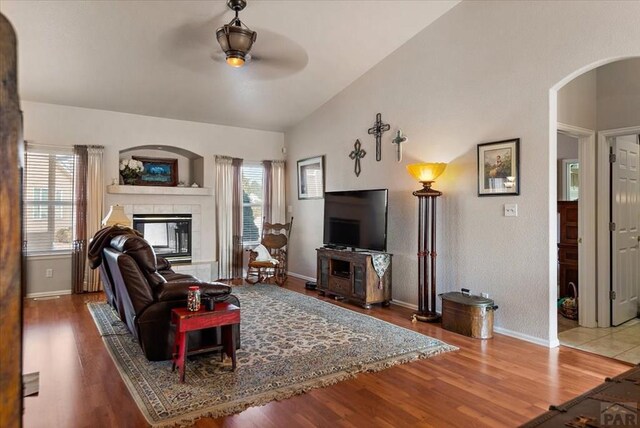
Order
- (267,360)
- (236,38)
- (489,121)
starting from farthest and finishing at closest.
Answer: (489,121) < (236,38) < (267,360)

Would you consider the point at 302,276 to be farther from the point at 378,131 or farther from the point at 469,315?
the point at 469,315

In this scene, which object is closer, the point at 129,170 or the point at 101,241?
the point at 101,241

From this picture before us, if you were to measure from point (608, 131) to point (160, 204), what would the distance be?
6.22 m

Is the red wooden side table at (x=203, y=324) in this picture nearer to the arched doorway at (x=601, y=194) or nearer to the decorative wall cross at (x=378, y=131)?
the decorative wall cross at (x=378, y=131)

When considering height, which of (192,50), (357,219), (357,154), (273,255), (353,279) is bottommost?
(353,279)

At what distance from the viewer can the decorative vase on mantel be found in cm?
633

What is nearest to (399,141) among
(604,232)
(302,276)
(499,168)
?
(499,168)

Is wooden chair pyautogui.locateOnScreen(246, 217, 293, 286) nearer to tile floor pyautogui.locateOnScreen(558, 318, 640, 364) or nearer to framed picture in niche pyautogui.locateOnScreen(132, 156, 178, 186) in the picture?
framed picture in niche pyautogui.locateOnScreen(132, 156, 178, 186)

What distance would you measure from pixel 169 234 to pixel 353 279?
3.41 metres

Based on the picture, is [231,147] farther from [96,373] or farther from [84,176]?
[96,373]

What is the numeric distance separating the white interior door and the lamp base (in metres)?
1.87

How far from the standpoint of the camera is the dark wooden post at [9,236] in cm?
52

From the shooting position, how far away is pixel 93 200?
5930 millimetres

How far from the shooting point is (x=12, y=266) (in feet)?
1.76
